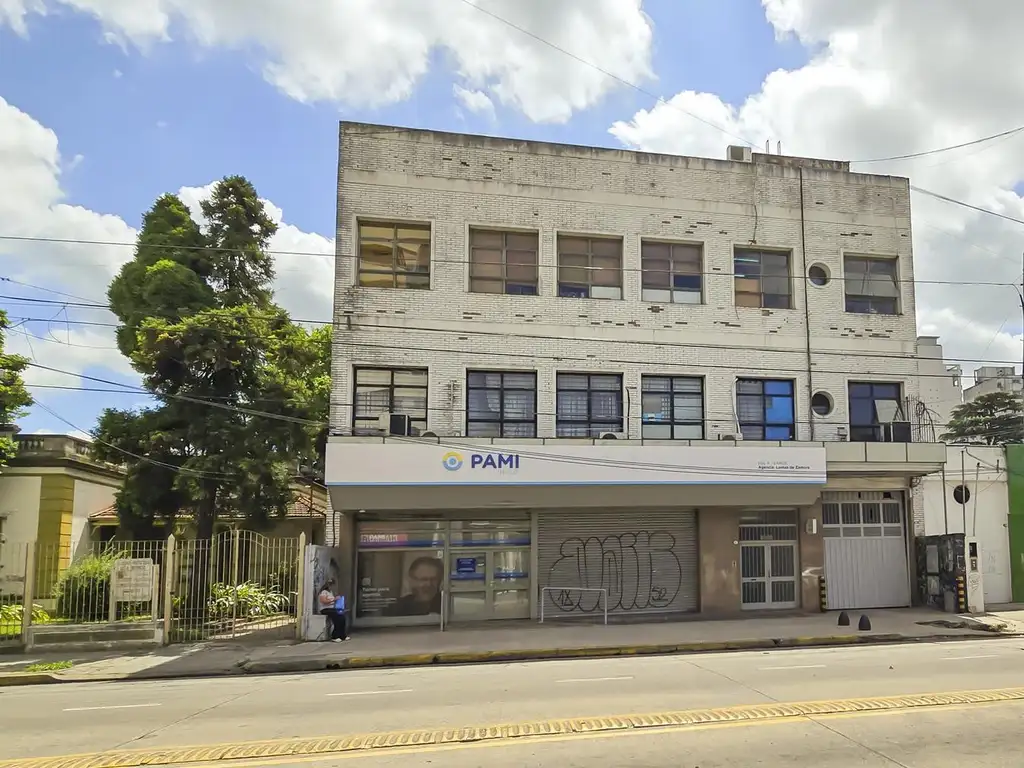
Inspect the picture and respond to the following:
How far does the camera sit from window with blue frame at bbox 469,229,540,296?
21.1m

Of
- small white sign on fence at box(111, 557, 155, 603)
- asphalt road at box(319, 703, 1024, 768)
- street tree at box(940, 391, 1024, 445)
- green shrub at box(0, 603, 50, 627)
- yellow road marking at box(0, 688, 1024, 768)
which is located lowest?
green shrub at box(0, 603, 50, 627)

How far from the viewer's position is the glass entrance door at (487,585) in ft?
66.1

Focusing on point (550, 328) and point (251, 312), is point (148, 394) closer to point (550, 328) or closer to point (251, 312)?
point (251, 312)

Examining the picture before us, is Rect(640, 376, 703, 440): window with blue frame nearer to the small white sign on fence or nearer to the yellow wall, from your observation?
the small white sign on fence

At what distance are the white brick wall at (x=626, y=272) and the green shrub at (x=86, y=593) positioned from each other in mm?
5969

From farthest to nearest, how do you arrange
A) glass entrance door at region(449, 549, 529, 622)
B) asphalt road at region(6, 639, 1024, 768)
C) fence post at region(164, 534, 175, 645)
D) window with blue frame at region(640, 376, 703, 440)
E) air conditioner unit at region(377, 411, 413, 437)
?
window with blue frame at region(640, 376, 703, 440), glass entrance door at region(449, 549, 529, 622), air conditioner unit at region(377, 411, 413, 437), fence post at region(164, 534, 175, 645), asphalt road at region(6, 639, 1024, 768)

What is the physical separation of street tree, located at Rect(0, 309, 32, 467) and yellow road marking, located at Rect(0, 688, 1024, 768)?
698 inches

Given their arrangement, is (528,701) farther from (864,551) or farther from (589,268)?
(864,551)

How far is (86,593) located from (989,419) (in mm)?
44438

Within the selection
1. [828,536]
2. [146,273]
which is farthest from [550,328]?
[146,273]

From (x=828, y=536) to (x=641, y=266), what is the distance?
28.9ft

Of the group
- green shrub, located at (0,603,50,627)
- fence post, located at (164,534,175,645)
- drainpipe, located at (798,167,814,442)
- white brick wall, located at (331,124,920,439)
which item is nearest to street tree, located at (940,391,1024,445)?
white brick wall, located at (331,124,920,439)

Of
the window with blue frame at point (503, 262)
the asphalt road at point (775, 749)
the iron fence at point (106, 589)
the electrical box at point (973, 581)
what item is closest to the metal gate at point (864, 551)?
the electrical box at point (973, 581)

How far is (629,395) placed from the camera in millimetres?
21031
